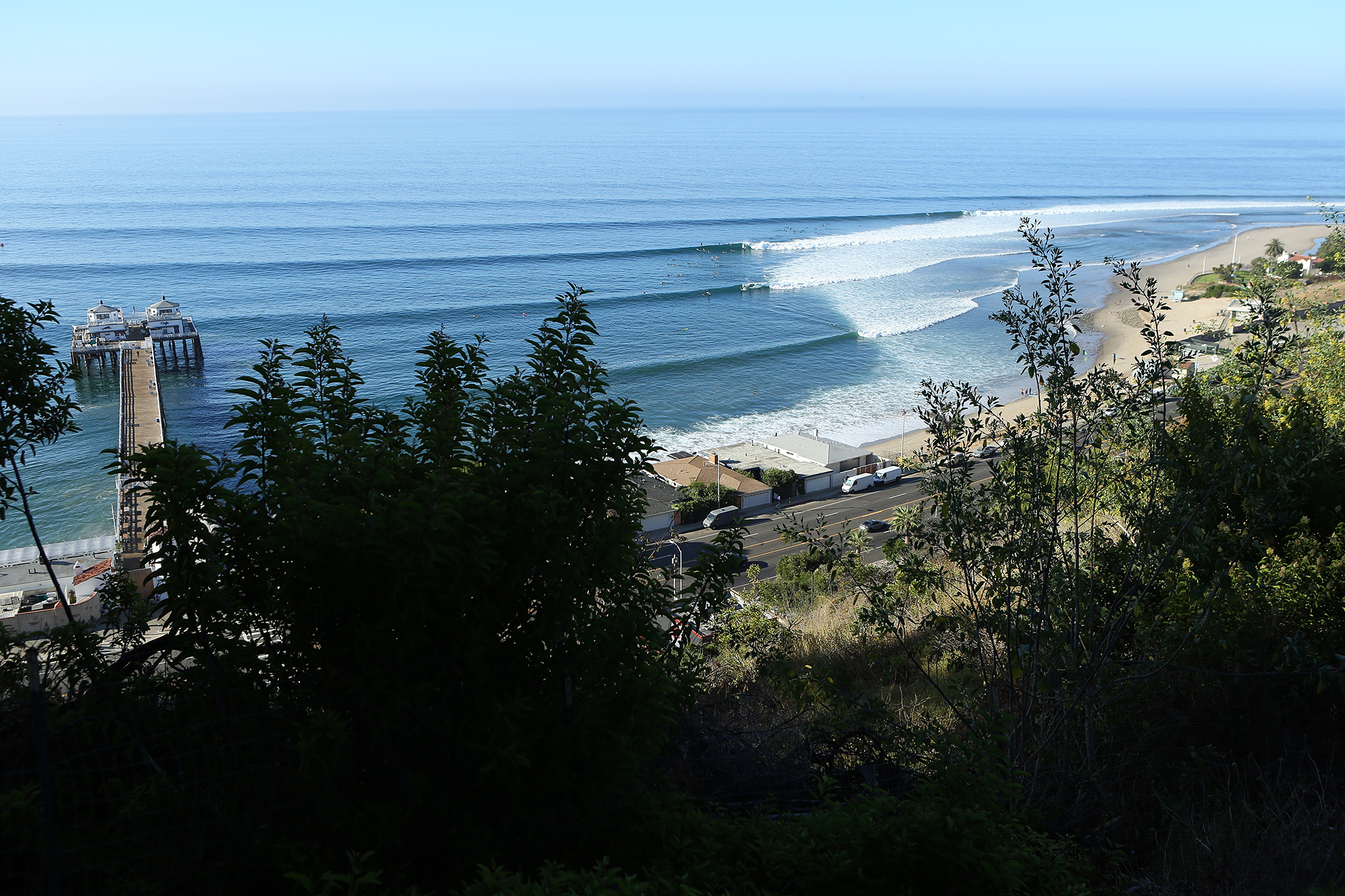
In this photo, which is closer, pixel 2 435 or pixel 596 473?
pixel 596 473

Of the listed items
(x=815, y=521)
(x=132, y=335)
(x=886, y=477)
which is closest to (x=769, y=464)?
(x=886, y=477)

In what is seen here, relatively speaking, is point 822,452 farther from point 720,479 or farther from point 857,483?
point 720,479

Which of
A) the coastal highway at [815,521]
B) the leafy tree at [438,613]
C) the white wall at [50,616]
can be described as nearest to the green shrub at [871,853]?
the leafy tree at [438,613]

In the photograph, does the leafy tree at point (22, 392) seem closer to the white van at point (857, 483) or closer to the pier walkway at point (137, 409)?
the pier walkway at point (137, 409)

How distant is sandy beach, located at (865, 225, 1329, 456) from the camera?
111 feet

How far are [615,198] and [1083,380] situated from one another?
84.8 m

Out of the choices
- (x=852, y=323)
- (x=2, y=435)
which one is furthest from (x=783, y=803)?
(x=852, y=323)

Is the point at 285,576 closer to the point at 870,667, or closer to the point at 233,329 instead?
the point at 870,667

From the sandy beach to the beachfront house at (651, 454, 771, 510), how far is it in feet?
16.9

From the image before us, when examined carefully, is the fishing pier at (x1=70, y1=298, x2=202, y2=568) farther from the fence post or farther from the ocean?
the fence post

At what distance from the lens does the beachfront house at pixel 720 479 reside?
90.2ft

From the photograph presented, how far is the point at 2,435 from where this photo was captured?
5.70 metres

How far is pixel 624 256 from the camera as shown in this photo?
62.6 meters

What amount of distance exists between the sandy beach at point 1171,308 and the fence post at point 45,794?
2099cm
